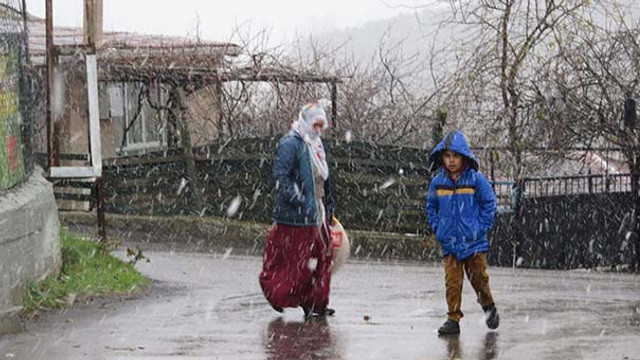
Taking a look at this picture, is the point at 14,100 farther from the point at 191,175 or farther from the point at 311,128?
the point at 191,175

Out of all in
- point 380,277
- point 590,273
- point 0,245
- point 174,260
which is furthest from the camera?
point 590,273

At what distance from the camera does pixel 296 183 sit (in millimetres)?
10258

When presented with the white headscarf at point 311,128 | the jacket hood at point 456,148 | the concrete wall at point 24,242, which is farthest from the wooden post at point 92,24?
the jacket hood at point 456,148

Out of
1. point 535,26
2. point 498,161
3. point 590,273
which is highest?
point 535,26

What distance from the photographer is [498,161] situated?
66.6 ft

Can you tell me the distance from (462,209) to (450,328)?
82 centimetres

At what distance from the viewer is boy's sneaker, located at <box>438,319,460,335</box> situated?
930cm

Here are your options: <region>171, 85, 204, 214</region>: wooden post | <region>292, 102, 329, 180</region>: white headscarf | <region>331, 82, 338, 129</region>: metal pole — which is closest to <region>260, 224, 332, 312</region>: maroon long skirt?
<region>292, 102, 329, 180</region>: white headscarf

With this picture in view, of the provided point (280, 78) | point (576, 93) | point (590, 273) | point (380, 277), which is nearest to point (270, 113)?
point (280, 78)

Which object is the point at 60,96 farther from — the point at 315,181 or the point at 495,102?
the point at 495,102

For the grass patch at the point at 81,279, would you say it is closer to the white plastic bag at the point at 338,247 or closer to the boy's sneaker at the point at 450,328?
the white plastic bag at the point at 338,247

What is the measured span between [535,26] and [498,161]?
2.44 metres

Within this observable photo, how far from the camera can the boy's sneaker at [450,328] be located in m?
9.30

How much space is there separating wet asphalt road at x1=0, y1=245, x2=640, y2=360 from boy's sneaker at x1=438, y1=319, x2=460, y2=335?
0.10 m
